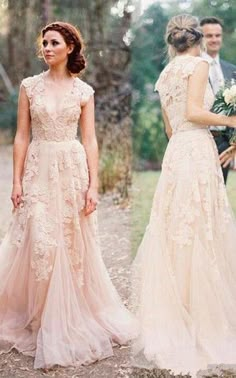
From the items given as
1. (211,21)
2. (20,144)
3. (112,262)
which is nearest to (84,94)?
(20,144)

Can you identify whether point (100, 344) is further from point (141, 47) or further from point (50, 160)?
point (141, 47)

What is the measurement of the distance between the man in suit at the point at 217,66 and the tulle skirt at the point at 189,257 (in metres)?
0.10

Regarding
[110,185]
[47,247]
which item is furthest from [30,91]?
[110,185]

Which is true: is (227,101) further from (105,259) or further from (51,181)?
(105,259)

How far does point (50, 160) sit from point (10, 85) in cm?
264

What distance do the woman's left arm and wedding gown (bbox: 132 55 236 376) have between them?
265mm

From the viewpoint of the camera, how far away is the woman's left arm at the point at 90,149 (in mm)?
2379

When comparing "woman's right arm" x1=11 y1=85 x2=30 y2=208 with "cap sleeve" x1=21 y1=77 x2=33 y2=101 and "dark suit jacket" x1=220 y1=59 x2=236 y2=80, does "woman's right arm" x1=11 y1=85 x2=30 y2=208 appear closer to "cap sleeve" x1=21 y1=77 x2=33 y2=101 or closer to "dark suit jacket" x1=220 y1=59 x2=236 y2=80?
"cap sleeve" x1=21 y1=77 x2=33 y2=101

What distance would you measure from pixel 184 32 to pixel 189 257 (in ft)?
2.77

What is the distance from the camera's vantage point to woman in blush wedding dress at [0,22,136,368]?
7.54 ft

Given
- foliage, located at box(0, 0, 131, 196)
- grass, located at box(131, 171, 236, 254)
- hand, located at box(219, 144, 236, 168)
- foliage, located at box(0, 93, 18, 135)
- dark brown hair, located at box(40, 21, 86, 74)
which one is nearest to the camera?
dark brown hair, located at box(40, 21, 86, 74)

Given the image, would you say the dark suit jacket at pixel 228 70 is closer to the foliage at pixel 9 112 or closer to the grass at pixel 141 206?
the grass at pixel 141 206

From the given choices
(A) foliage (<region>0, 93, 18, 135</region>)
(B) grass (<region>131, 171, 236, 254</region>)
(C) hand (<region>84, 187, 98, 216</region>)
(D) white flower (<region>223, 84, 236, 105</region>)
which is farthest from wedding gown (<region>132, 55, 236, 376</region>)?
(A) foliage (<region>0, 93, 18, 135</region>)

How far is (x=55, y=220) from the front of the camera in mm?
2328
